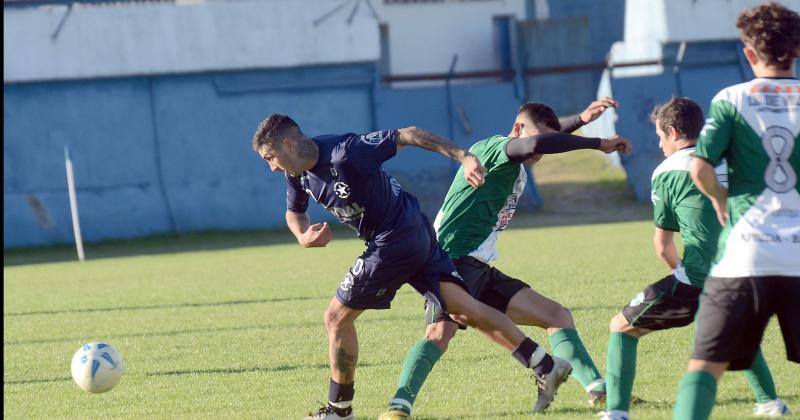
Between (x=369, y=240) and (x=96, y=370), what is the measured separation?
2132 mm

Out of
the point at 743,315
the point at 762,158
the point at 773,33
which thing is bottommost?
the point at 743,315

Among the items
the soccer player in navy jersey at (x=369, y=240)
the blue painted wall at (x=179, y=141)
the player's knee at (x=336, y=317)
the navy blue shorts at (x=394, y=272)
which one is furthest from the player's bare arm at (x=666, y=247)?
the blue painted wall at (x=179, y=141)

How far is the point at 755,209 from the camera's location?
4.72 meters

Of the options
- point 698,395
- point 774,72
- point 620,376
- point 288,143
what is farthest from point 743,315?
point 288,143

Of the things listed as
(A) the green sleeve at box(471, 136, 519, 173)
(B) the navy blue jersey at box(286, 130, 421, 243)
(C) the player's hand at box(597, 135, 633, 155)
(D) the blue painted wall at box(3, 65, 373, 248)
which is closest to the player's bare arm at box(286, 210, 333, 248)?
(B) the navy blue jersey at box(286, 130, 421, 243)

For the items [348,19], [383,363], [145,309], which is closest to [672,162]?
[383,363]

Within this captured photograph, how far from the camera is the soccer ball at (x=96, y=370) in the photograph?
291 inches

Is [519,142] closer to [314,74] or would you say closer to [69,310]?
[69,310]

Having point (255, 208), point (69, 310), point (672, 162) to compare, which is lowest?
point (255, 208)

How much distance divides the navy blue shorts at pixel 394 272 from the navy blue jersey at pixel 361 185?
0.07m

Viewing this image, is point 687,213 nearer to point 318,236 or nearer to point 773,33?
point 773,33

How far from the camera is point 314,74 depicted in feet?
82.0

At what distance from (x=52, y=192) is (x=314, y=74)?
5.89 m

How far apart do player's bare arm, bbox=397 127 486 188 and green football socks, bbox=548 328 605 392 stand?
53.6 inches
